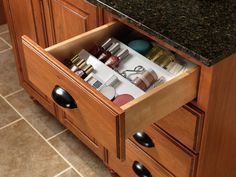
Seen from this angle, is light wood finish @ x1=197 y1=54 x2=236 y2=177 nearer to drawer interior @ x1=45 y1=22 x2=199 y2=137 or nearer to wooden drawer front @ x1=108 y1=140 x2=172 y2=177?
drawer interior @ x1=45 y1=22 x2=199 y2=137

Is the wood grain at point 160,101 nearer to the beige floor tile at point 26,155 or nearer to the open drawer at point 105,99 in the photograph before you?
the open drawer at point 105,99

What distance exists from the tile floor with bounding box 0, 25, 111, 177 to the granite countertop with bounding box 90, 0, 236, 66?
808 mm

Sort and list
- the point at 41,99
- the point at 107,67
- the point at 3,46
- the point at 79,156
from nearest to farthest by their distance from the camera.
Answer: the point at 107,67 → the point at 79,156 → the point at 41,99 → the point at 3,46

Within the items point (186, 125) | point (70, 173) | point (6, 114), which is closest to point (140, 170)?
point (186, 125)

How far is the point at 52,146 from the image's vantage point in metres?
1.90

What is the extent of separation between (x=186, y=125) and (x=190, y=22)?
0.27m

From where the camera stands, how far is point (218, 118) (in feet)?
3.83

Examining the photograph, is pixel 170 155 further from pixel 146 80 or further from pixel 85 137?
pixel 85 137

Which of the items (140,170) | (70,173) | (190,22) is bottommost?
(70,173)

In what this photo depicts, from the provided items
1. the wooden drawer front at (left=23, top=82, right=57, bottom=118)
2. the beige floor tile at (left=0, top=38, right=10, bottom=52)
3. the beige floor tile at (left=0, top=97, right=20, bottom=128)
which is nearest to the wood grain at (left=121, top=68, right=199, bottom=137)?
the wooden drawer front at (left=23, top=82, right=57, bottom=118)

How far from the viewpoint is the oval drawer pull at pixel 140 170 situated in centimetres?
141

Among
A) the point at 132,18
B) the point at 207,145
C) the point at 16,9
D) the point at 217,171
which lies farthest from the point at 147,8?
the point at 16,9

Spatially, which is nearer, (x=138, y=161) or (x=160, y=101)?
(x=160, y=101)

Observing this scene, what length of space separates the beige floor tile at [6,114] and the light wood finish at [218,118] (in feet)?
3.51
